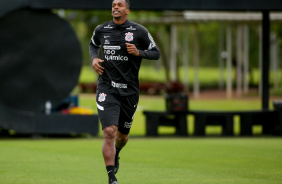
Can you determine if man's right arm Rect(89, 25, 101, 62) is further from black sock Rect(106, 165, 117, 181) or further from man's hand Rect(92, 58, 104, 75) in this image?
black sock Rect(106, 165, 117, 181)

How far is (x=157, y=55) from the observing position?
9.41m

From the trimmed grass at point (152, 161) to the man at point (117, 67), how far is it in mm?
1171

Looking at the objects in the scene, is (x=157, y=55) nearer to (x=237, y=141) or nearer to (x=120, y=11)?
(x=120, y=11)

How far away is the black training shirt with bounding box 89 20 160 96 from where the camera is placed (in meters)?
9.10

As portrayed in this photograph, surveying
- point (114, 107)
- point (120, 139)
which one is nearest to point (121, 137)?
point (120, 139)

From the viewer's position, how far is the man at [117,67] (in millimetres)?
8953

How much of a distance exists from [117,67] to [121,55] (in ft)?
0.56

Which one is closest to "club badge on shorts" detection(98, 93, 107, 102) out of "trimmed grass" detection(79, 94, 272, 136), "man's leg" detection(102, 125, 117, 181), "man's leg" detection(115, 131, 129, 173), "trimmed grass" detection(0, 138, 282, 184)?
"man's leg" detection(102, 125, 117, 181)

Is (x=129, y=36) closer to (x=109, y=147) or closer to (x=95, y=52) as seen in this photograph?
(x=95, y=52)

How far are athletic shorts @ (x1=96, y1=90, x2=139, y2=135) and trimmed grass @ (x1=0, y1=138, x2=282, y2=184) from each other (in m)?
1.05

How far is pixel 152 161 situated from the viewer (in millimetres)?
12352

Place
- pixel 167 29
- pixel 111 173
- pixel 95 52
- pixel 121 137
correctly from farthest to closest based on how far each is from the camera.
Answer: pixel 167 29
pixel 121 137
pixel 95 52
pixel 111 173

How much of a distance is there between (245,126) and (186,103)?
1.75m

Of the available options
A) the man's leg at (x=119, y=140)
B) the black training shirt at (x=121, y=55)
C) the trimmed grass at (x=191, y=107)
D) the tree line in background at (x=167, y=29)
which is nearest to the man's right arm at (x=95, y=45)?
the black training shirt at (x=121, y=55)
